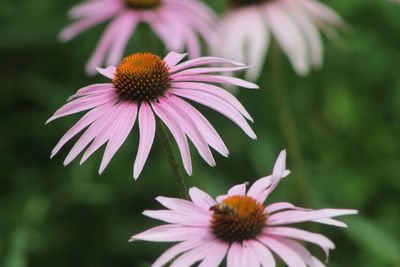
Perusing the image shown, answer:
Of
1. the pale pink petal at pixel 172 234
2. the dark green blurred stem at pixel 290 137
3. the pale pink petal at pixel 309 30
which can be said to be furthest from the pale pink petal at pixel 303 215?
the pale pink petal at pixel 309 30

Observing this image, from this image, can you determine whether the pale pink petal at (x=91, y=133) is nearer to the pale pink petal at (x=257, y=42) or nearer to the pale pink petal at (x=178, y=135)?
the pale pink petal at (x=178, y=135)

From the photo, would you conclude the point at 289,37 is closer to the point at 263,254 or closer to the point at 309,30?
the point at 309,30

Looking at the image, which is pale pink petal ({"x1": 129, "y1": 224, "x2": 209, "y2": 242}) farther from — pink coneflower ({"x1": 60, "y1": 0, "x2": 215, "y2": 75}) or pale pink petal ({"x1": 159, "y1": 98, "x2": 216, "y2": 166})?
pink coneflower ({"x1": 60, "y1": 0, "x2": 215, "y2": 75})

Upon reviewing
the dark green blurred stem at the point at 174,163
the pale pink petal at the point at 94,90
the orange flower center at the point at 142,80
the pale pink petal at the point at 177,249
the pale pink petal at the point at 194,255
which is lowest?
the pale pink petal at the point at 194,255

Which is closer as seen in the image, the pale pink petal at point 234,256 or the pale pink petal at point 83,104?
the pale pink petal at point 234,256

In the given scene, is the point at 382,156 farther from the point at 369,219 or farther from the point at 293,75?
the point at 293,75

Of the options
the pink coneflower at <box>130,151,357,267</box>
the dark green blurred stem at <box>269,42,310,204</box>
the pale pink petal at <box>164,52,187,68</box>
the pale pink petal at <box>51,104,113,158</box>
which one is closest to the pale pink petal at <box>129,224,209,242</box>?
the pink coneflower at <box>130,151,357,267</box>
